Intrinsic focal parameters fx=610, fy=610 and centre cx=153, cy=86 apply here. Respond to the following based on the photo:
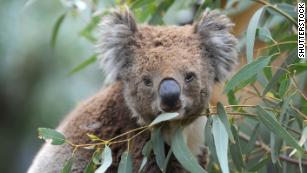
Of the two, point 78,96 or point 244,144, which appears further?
point 78,96

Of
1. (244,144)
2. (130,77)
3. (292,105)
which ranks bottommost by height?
(244,144)

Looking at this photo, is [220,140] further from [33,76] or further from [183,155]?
[33,76]

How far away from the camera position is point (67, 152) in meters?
3.01

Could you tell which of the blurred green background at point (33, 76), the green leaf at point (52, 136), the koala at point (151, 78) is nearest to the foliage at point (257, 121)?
the green leaf at point (52, 136)

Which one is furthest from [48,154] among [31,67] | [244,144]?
[31,67]

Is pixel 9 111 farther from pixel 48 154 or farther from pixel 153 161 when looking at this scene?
pixel 153 161

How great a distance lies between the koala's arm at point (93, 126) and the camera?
9.41 ft

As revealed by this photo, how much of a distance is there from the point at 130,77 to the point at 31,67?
3.69 m

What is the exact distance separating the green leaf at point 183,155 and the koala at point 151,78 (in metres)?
0.09

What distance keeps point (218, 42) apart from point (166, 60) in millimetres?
347

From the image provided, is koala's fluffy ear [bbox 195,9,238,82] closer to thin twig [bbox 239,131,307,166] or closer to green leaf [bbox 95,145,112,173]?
thin twig [bbox 239,131,307,166]

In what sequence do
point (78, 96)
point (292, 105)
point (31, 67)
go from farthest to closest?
point (31, 67) → point (78, 96) → point (292, 105)

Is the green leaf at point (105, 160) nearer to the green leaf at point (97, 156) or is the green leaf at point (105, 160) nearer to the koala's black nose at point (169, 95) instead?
the green leaf at point (97, 156)

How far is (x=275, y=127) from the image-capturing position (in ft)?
7.34
